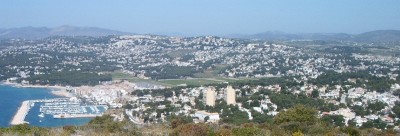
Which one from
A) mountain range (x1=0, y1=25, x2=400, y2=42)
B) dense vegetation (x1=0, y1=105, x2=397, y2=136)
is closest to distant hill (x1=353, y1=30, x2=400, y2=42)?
mountain range (x1=0, y1=25, x2=400, y2=42)

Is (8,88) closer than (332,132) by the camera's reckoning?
No

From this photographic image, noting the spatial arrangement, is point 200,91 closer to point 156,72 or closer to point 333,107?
point 333,107

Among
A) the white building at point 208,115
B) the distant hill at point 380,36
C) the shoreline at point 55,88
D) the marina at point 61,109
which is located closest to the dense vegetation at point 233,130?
the white building at point 208,115

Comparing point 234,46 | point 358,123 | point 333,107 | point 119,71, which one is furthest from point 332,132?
point 234,46

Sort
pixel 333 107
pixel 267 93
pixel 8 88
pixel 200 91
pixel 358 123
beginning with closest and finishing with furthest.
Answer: pixel 358 123 → pixel 333 107 → pixel 267 93 → pixel 200 91 → pixel 8 88

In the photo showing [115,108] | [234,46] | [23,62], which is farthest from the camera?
[234,46]

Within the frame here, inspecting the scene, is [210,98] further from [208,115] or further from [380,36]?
[380,36]

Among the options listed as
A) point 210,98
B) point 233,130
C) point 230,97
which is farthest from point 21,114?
point 233,130
